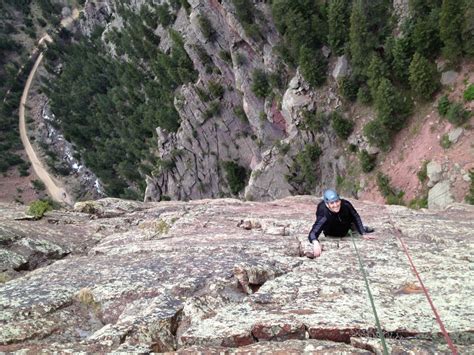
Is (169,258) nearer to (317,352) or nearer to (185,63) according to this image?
(317,352)

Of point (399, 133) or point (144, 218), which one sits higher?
point (399, 133)

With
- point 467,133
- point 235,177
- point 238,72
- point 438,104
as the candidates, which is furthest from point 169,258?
point 235,177

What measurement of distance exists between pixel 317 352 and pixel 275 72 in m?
56.4

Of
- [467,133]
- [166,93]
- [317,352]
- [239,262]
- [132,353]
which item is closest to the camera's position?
[317,352]

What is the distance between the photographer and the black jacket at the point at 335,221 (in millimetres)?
12961

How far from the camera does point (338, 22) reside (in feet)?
157

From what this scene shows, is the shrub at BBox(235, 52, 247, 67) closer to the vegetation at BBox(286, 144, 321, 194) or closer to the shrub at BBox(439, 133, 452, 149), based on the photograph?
the vegetation at BBox(286, 144, 321, 194)

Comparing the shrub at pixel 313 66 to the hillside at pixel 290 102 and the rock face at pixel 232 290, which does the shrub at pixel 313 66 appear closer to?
the hillside at pixel 290 102

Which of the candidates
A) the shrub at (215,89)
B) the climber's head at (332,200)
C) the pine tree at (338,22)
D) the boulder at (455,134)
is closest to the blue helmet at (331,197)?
the climber's head at (332,200)

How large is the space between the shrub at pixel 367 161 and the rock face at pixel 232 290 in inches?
1073

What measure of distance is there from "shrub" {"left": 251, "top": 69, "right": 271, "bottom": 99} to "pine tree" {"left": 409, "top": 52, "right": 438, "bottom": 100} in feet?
83.2

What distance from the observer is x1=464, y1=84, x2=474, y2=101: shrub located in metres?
35.5

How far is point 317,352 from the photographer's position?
7.16 m

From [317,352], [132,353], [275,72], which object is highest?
[275,72]
